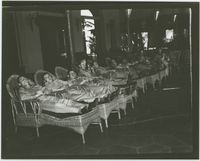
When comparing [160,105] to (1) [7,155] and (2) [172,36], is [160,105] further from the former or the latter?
(1) [7,155]

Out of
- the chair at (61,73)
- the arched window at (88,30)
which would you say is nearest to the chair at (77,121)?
the chair at (61,73)

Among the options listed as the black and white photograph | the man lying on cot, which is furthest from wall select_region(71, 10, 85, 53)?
the man lying on cot

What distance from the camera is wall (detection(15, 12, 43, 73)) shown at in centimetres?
425

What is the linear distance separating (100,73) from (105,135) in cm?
71

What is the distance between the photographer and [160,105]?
14.6 ft

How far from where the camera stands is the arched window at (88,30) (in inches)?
166

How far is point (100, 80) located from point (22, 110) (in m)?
0.97

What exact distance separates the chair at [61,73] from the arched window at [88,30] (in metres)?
0.33

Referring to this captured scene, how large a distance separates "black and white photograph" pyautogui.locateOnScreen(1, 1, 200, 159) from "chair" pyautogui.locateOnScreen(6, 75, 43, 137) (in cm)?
1

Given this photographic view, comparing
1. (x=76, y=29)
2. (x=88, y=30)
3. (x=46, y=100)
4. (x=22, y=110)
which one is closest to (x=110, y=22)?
(x=88, y=30)

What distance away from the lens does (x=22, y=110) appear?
14.9ft

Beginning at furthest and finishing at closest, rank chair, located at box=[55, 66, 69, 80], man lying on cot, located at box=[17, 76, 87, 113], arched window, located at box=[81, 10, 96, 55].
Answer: man lying on cot, located at box=[17, 76, 87, 113] < chair, located at box=[55, 66, 69, 80] < arched window, located at box=[81, 10, 96, 55]

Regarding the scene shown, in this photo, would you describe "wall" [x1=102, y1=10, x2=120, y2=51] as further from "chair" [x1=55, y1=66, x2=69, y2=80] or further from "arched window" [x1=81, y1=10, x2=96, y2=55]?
"chair" [x1=55, y1=66, x2=69, y2=80]

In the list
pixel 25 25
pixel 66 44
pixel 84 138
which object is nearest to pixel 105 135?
pixel 84 138
